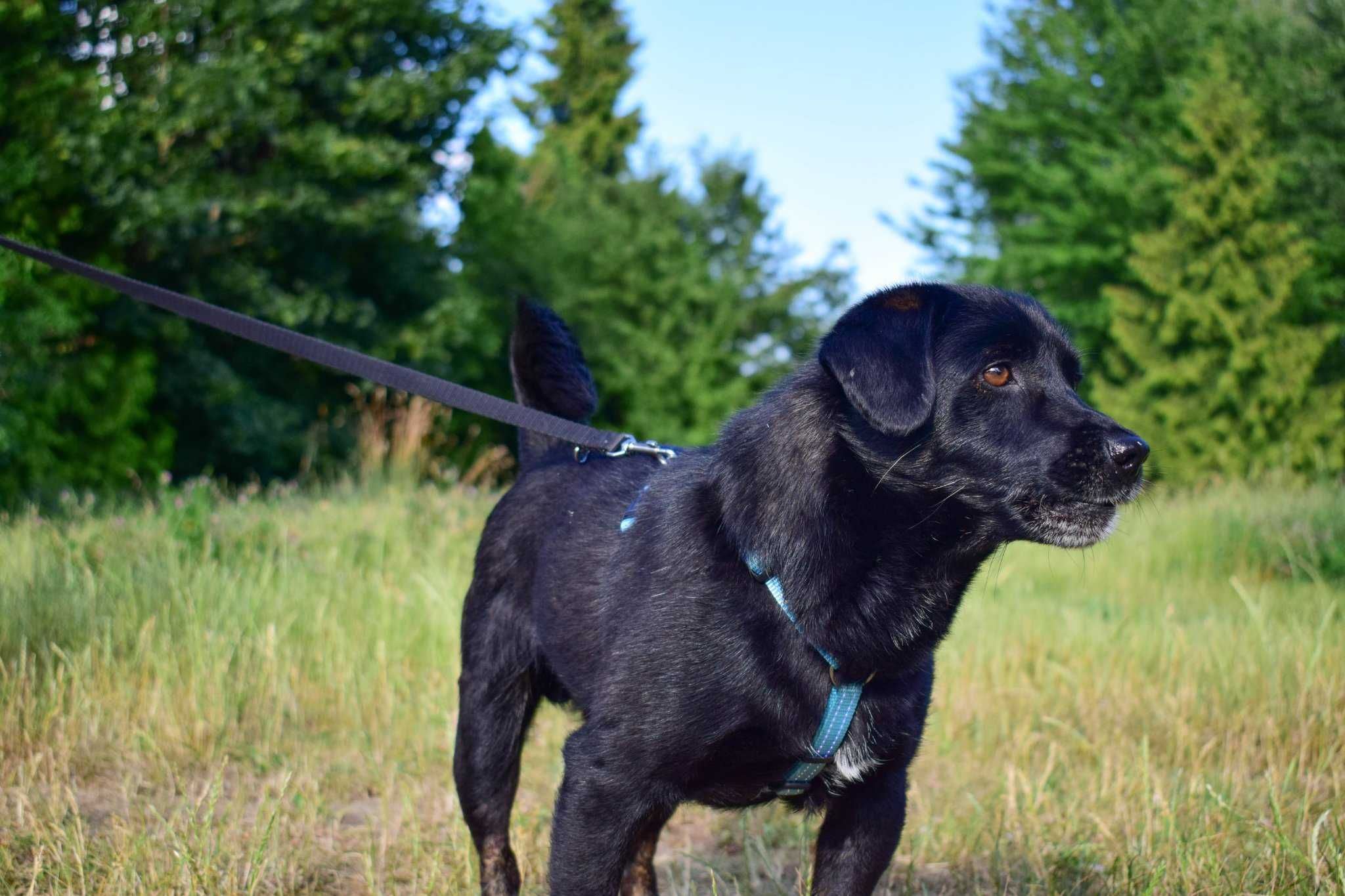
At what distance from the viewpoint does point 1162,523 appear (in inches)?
360

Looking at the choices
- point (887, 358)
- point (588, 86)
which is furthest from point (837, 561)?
point (588, 86)

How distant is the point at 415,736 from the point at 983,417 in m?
Result: 3.02

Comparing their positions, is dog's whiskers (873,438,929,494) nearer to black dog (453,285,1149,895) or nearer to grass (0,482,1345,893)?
black dog (453,285,1149,895)

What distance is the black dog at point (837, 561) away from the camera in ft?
7.40

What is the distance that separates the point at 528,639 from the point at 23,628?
245 cm

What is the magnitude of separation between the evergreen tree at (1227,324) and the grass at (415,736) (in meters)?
12.1

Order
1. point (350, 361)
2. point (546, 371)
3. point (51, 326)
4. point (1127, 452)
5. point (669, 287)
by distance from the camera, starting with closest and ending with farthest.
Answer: point (1127, 452) < point (350, 361) < point (546, 371) < point (51, 326) < point (669, 287)

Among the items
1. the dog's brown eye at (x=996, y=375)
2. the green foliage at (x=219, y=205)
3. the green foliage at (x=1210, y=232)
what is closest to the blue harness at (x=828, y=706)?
the dog's brown eye at (x=996, y=375)

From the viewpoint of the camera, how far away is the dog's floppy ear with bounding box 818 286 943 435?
2223 millimetres

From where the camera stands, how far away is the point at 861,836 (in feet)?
8.02

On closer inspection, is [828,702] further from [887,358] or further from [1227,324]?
[1227,324]

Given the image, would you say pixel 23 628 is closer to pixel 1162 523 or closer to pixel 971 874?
pixel 971 874

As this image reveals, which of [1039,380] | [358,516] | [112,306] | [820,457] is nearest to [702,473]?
[820,457]

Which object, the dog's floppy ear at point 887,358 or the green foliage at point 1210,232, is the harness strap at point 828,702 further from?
the green foliage at point 1210,232
